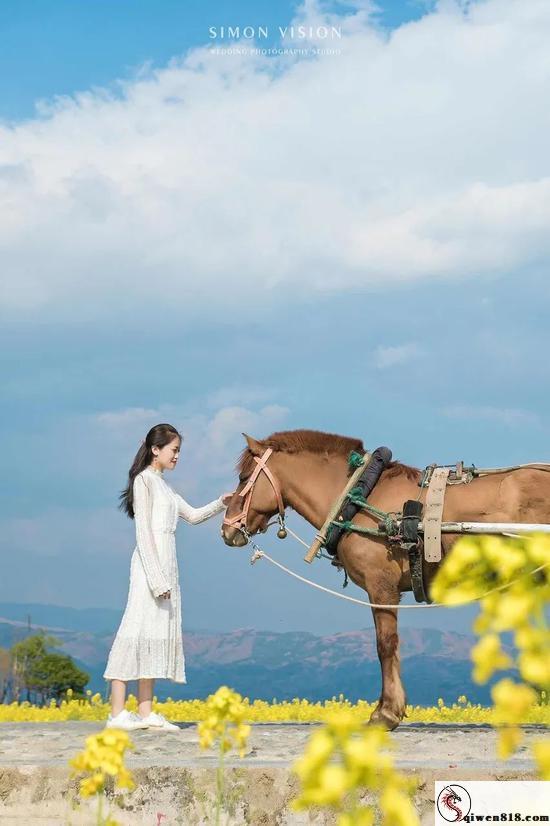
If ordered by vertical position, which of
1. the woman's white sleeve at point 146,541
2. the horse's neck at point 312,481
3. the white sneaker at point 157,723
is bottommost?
the white sneaker at point 157,723

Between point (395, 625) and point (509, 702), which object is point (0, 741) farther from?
point (509, 702)

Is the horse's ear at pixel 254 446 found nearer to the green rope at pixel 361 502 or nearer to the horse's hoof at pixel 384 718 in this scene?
the green rope at pixel 361 502

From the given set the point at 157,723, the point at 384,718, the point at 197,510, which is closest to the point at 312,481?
the point at 197,510

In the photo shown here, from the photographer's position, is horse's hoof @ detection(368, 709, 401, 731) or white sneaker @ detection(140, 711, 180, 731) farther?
white sneaker @ detection(140, 711, 180, 731)

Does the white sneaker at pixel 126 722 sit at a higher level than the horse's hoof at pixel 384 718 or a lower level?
lower

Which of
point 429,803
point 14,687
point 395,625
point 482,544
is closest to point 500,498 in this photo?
point 395,625

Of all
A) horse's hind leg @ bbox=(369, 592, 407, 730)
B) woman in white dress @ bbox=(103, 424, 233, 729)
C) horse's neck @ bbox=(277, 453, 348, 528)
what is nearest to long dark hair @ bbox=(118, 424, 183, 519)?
woman in white dress @ bbox=(103, 424, 233, 729)

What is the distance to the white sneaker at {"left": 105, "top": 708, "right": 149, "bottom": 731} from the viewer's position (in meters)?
6.98

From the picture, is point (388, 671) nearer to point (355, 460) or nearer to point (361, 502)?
point (361, 502)

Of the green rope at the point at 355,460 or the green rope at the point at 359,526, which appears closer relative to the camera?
the green rope at the point at 359,526

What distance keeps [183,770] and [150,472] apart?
2.61m

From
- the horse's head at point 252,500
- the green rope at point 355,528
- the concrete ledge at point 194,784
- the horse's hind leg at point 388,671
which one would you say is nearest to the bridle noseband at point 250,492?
the horse's head at point 252,500

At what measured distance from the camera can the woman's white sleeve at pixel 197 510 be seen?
25.3 ft

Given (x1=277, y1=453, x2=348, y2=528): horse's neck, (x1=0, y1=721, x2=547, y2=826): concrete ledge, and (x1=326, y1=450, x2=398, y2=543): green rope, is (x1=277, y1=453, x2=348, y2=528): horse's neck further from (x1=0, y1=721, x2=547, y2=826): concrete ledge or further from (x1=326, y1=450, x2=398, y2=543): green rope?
(x1=0, y1=721, x2=547, y2=826): concrete ledge
